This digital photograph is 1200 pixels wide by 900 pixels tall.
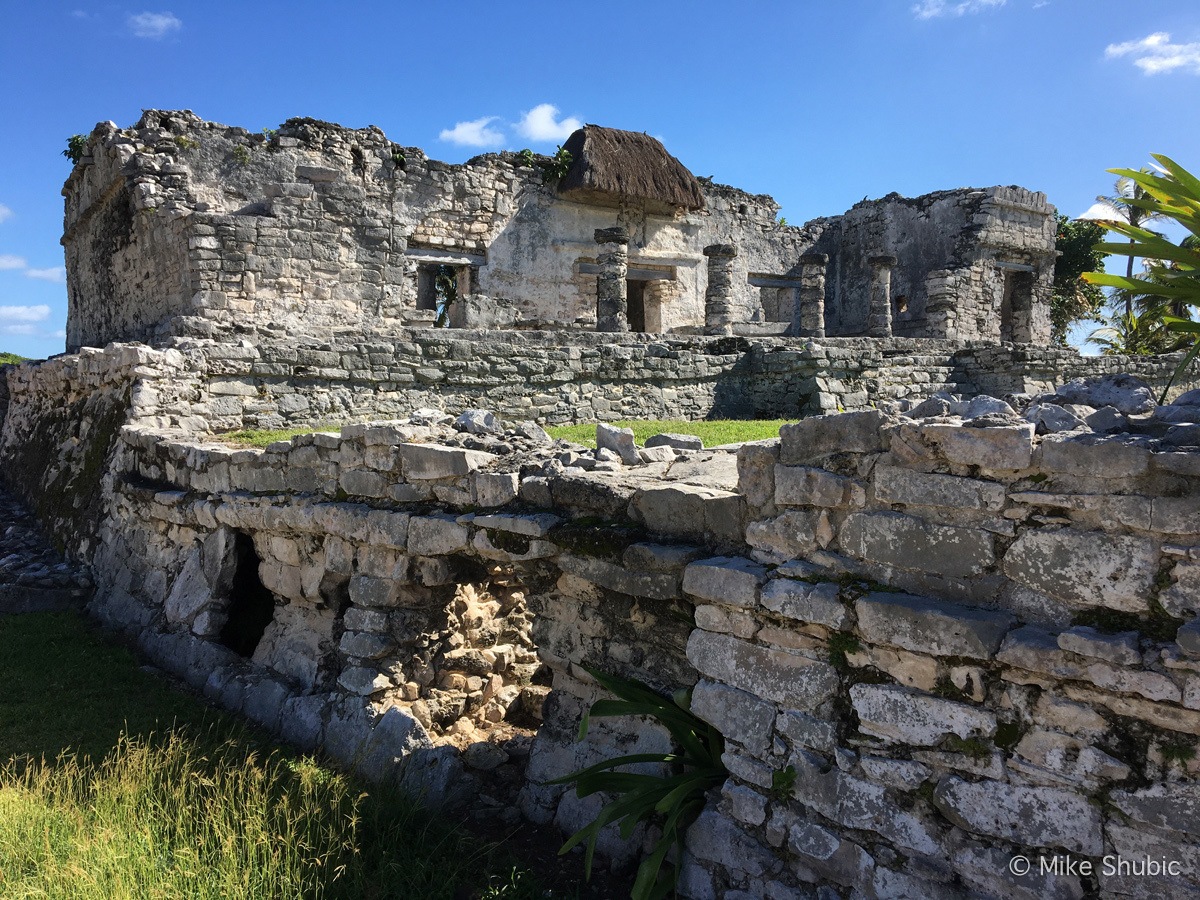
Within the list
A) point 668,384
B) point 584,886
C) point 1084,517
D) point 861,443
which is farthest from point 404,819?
point 668,384

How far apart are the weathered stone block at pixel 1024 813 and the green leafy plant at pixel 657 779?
3.61 ft

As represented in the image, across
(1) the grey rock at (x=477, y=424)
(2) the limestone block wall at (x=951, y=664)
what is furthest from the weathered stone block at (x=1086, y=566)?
(1) the grey rock at (x=477, y=424)

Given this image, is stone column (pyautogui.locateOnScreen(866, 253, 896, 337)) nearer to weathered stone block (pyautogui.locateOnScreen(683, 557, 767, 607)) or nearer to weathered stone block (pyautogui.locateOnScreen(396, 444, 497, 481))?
weathered stone block (pyautogui.locateOnScreen(396, 444, 497, 481))

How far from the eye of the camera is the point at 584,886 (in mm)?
3965

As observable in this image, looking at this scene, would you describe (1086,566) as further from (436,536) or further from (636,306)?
→ (636,306)

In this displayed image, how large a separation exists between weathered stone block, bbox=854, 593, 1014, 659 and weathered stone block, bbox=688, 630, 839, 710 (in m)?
0.30

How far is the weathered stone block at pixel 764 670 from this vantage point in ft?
10.9

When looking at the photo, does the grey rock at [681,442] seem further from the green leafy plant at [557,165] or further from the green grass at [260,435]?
the green leafy plant at [557,165]

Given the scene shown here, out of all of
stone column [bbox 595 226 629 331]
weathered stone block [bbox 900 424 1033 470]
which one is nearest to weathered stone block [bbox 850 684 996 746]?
weathered stone block [bbox 900 424 1033 470]

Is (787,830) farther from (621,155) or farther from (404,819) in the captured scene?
(621,155)

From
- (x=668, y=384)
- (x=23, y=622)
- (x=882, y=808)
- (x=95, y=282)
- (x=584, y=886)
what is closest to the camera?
(x=882, y=808)

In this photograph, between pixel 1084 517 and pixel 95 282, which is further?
pixel 95 282

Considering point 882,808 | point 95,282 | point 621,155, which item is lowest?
point 882,808

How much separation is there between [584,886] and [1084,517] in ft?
8.95
